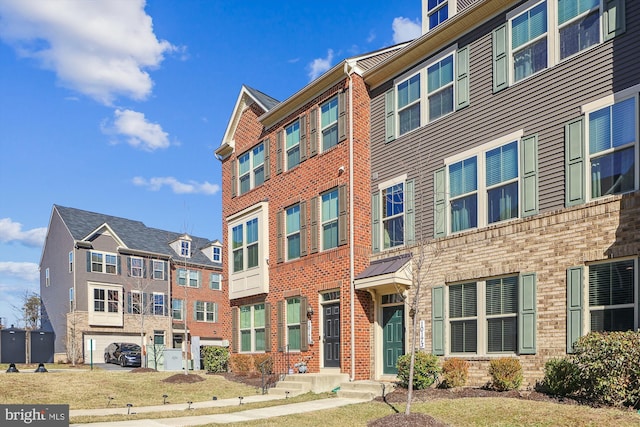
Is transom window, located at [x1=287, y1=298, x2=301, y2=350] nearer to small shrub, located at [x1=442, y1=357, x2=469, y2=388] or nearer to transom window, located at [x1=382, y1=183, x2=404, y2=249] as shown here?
transom window, located at [x1=382, y1=183, x2=404, y2=249]

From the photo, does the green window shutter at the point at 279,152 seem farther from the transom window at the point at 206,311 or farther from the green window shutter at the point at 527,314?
the transom window at the point at 206,311

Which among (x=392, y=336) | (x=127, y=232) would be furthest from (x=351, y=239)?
(x=127, y=232)

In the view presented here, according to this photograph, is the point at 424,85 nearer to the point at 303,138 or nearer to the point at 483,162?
the point at 483,162

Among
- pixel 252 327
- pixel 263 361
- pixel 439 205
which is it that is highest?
pixel 439 205

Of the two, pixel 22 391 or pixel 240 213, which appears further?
pixel 240 213

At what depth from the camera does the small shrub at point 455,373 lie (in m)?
13.4

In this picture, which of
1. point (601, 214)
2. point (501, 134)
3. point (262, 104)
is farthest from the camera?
point (262, 104)

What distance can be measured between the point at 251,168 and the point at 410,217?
9.12 m

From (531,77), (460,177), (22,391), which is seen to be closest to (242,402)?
(22,391)

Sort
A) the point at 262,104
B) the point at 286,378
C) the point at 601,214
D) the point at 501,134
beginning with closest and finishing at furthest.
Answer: the point at 601,214 < the point at 501,134 < the point at 286,378 < the point at 262,104

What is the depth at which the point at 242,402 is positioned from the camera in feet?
48.5

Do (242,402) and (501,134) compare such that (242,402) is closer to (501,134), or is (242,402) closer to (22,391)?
(22,391)

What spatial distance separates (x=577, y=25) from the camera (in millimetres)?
12109

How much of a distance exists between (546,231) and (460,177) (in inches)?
113
